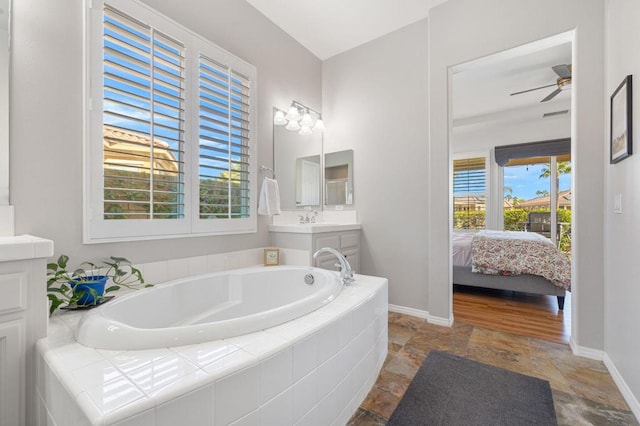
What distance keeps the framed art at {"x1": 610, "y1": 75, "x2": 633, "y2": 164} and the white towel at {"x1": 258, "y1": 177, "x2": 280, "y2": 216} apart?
235cm

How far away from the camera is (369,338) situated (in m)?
1.59

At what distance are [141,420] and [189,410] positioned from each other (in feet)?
0.37

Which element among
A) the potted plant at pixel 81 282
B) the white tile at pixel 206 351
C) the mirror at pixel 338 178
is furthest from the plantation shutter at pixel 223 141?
the white tile at pixel 206 351

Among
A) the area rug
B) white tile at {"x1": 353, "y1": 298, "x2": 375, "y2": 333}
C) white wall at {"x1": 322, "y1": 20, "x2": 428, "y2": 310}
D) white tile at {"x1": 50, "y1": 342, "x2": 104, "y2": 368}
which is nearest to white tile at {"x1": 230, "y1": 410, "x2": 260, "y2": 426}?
white tile at {"x1": 50, "y1": 342, "x2": 104, "y2": 368}

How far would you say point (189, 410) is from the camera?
2.45 feet

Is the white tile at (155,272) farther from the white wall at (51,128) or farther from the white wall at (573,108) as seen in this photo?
the white wall at (573,108)

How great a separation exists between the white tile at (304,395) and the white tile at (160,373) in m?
0.40

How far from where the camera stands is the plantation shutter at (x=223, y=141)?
2.11 m

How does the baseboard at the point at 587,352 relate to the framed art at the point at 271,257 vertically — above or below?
below

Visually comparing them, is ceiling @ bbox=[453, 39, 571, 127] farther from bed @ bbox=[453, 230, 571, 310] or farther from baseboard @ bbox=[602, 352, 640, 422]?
baseboard @ bbox=[602, 352, 640, 422]

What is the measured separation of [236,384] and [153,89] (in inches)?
70.4

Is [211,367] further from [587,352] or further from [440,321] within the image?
[587,352]

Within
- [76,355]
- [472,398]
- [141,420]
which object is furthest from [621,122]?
[76,355]

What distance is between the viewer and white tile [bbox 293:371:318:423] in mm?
1023
